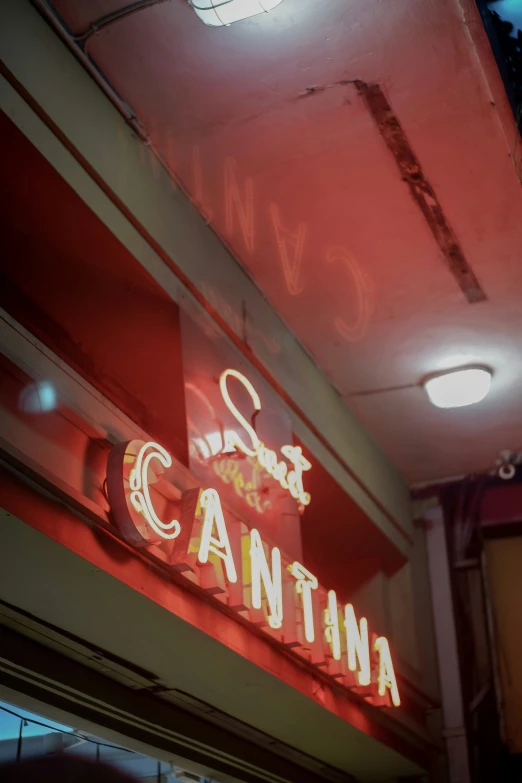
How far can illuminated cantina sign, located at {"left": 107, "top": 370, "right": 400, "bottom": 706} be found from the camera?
3148 mm

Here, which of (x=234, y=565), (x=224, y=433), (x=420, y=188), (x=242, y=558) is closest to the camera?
(x=234, y=565)

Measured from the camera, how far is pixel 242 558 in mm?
3820

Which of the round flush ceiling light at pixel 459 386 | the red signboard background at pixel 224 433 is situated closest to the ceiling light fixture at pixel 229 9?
the red signboard background at pixel 224 433

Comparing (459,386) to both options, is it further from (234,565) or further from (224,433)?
(234,565)

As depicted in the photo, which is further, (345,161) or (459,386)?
(459,386)

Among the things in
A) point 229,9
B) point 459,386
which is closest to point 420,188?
point 229,9

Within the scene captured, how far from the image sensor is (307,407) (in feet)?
17.9

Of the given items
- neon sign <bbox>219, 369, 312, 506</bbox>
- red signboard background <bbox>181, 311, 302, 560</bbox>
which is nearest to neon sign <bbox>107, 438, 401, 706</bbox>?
red signboard background <bbox>181, 311, 302, 560</bbox>

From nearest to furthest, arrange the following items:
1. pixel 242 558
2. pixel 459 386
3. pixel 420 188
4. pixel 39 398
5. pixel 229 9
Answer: pixel 39 398, pixel 229 9, pixel 242 558, pixel 420 188, pixel 459 386

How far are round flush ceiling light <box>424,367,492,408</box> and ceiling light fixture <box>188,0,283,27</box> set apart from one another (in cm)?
286

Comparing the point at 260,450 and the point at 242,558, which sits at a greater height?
the point at 260,450

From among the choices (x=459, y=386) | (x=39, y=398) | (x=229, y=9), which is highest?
(x=229, y=9)

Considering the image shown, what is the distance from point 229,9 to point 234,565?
2.16 metres

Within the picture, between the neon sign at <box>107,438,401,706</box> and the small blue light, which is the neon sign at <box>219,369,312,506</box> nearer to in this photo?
the neon sign at <box>107,438,401,706</box>
